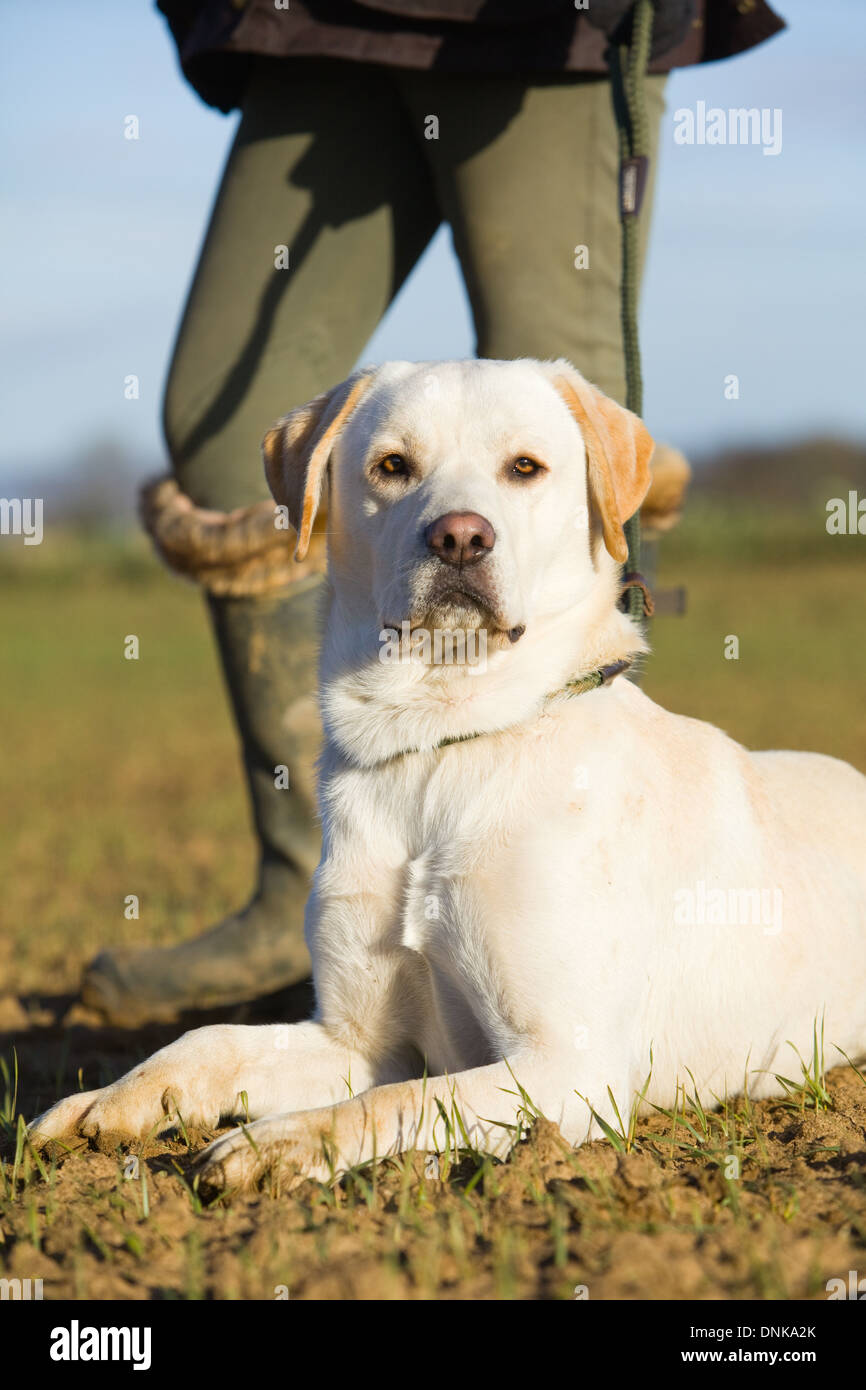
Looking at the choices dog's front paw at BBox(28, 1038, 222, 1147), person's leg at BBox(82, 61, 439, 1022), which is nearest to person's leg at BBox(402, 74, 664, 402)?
person's leg at BBox(82, 61, 439, 1022)

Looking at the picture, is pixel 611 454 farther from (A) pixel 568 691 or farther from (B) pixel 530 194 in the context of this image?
(B) pixel 530 194

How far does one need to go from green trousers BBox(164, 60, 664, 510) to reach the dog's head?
46 centimetres

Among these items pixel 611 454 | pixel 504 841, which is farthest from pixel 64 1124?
pixel 611 454

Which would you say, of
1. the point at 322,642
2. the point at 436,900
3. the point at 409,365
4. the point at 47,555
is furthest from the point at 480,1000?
the point at 47,555

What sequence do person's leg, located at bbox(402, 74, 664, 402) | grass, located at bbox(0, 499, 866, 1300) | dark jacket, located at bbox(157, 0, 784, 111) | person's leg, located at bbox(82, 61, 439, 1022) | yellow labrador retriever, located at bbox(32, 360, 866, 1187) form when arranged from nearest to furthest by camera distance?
grass, located at bbox(0, 499, 866, 1300) < yellow labrador retriever, located at bbox(32, 360, 866, 1187) < dark jacket, located at bbox(157, 0, 784, 111) < person's leg, located at bbox(402, 74, 664, 402) < person's leg, located at bbox(82, 61, 439, 1022)

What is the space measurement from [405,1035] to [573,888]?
0.51 m

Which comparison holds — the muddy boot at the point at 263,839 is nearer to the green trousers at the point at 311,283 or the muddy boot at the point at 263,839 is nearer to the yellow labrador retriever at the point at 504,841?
the green trousers at the point at 311,283

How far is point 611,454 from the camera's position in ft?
9.43

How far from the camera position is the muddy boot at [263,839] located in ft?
12.4

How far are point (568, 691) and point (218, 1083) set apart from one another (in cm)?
102

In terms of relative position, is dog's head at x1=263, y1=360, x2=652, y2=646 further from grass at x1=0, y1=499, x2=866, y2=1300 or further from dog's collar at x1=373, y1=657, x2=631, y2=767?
grass at x1=0, y1=499, x2=866, y2=1300

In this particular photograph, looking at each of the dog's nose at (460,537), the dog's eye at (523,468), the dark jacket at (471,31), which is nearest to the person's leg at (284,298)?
the dark jacket at (471,31)

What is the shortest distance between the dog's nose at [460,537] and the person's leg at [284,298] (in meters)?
1.12

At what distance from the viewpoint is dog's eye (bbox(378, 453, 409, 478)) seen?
281 cm
